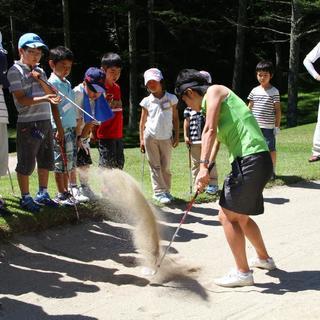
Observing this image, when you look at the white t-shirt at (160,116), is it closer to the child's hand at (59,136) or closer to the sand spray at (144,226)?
the child's hand at (59,136)

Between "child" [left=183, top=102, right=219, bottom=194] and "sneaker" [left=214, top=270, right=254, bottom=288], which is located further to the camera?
"child" [left=183, top=102, right=219, bottom=194]

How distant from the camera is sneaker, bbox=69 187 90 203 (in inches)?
286

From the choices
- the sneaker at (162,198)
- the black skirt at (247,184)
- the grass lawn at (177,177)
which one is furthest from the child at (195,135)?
the black skirt at (247,184)

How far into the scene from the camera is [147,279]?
206 inches

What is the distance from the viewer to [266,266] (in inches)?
213

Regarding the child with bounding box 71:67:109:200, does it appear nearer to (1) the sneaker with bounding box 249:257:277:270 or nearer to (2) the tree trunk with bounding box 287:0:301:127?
(1) the sneaker with bounding box 249:257:277:270

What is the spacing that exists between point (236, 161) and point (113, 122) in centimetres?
285

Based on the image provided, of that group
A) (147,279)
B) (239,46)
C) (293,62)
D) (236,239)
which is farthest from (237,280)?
(239,46)

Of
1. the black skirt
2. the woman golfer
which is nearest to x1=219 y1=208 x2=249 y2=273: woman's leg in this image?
the woman golfer

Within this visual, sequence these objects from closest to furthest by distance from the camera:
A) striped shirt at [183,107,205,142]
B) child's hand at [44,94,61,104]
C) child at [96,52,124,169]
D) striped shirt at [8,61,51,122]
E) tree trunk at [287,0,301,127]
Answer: child's hand at [44,94,61,104], striped shirt at [8,61,51,122], child at [96,52,124,169], striped shirt at [183,107,205,142], tree trunk at [287,0,301,127]

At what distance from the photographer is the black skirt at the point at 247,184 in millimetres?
4945

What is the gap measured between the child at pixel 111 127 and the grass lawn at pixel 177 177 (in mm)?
380

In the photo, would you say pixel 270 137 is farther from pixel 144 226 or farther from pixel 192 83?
pixel 192 83

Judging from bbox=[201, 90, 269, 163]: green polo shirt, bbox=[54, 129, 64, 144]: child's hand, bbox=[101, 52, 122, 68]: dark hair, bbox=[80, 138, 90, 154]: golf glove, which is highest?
bbox=[101, 52, 122, 68]: dark hair
